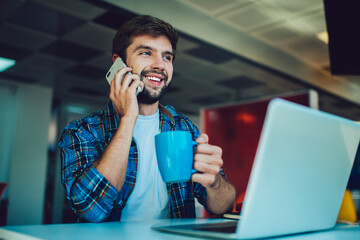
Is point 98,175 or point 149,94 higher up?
point 149,94

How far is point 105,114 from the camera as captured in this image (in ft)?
4.05

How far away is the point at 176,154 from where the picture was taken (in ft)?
2.12

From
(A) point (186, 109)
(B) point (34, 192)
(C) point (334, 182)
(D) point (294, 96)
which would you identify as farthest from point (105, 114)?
(A) point (186, 109)

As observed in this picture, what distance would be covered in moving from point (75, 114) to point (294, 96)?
580 centimetres

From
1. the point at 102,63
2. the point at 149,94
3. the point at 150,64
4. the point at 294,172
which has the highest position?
the point at 102,63

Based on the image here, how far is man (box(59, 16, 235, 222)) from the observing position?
0.88 m

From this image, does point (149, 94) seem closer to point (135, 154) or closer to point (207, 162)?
point (135, 154)

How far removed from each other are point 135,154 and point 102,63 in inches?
164

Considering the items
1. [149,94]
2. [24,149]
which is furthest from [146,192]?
[24,149]

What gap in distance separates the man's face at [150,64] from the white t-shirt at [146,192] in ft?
0.61

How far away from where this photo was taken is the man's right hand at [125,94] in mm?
971

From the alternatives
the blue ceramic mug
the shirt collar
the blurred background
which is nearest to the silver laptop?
the blue ceramic mug

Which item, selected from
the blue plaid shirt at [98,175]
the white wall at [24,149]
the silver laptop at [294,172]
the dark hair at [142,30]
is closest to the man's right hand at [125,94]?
the blue plaid shirt at [98,175]

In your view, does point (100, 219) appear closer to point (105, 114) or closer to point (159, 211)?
point (159, 211)
